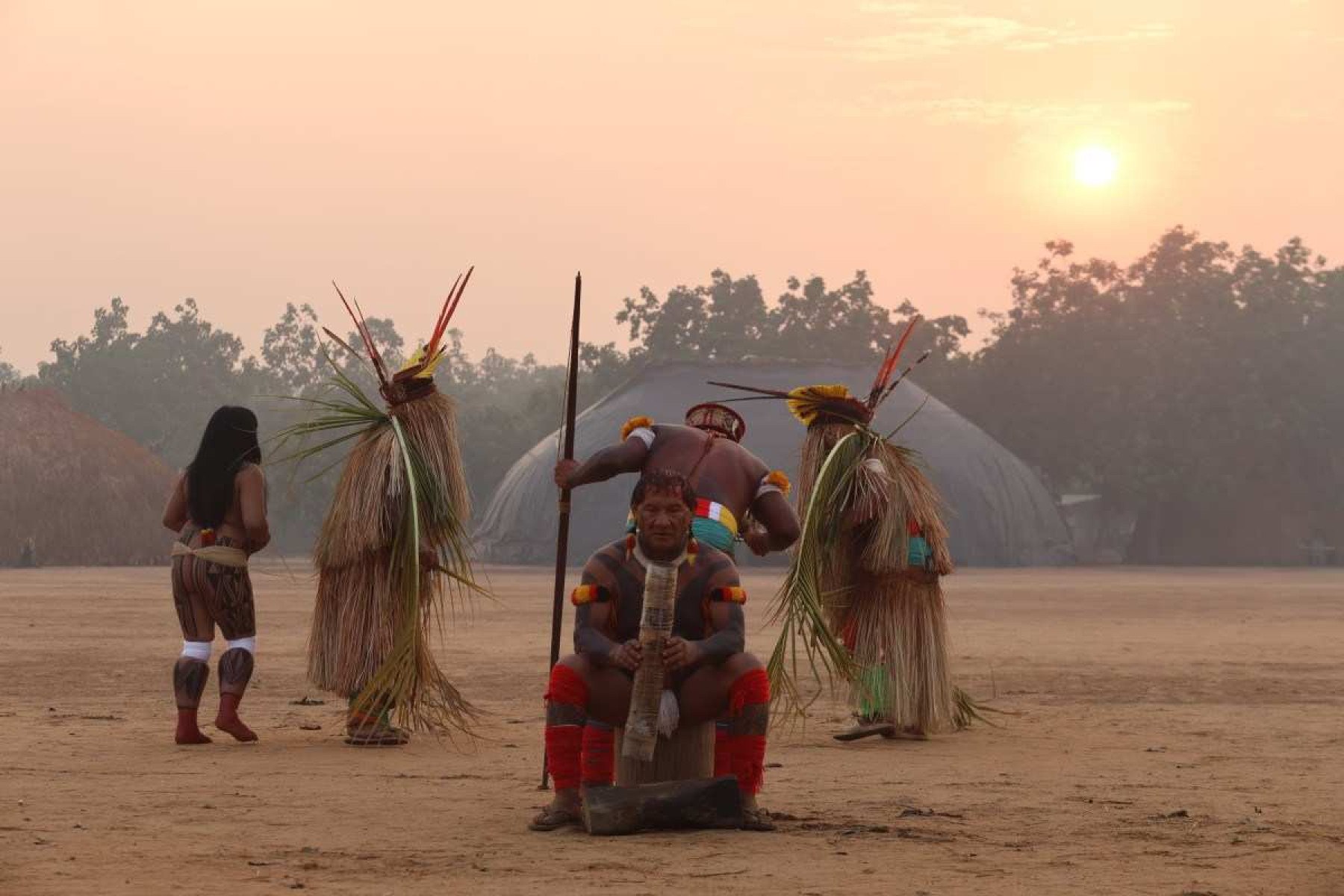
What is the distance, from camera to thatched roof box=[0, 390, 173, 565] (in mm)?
41656

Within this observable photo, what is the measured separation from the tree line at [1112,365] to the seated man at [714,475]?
1392 inches

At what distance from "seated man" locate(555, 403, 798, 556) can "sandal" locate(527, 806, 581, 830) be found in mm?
1197

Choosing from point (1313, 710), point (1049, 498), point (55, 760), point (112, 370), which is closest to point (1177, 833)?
point (55, 760)

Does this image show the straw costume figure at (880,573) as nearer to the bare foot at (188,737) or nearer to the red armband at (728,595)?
the bare foot at (188,737)

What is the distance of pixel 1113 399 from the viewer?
49.6 metres

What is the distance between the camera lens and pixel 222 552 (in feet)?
29.6

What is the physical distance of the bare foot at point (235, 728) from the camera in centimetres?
888

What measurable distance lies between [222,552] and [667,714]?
3.31 metres

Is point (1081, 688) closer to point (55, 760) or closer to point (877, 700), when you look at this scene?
point (877, 700)

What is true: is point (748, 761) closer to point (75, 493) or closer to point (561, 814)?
point (561, 814)

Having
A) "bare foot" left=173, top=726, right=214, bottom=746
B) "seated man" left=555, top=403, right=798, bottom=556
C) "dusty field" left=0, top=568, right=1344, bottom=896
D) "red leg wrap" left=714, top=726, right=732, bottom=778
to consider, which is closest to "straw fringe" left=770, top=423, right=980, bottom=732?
"dusty field" left=0, top=568, right=1344, bottom=896

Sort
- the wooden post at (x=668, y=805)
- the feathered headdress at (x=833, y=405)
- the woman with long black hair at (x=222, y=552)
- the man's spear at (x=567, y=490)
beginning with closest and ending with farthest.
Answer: the wooden post at (x=668, y=805), the man's spear at (x=567, y=490), the woman with long black hair at (x=222, y=552), the feathered headdress at (x=833, y=405)


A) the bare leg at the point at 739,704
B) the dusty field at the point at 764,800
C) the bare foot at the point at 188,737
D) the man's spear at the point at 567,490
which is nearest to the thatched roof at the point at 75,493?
the dusty field at the point at 764,800

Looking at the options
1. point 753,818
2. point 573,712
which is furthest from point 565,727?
→ point 753,818
